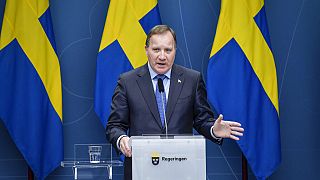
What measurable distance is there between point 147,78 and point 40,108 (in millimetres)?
2321

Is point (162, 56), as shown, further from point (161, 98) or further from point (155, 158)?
point (155, 158)

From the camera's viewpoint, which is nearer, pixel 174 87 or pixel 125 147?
pixel 125 147

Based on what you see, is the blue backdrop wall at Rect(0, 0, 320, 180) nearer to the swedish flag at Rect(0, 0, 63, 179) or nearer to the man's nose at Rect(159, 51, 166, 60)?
the swedish flag at Rect(0, 0, 63, 179)

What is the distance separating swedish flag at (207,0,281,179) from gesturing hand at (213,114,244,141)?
2315 mm

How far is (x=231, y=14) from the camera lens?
476 cm

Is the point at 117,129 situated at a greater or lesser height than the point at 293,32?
lesser

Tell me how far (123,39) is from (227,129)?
264cm

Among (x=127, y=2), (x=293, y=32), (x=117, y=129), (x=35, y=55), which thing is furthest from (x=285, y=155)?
(x=117, y=129)

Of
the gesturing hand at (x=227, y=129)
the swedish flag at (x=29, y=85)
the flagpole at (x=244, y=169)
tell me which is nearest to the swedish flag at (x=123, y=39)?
the swedish flag at (x=29, y=85)

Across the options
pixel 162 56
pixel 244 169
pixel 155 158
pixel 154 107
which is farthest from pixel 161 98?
pixel 244 169

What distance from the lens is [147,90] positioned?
2.65 meters

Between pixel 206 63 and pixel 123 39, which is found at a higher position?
pixel 123 39

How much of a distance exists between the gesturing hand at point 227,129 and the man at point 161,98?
10 centimetres

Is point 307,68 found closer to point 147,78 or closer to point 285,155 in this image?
point 285,155
